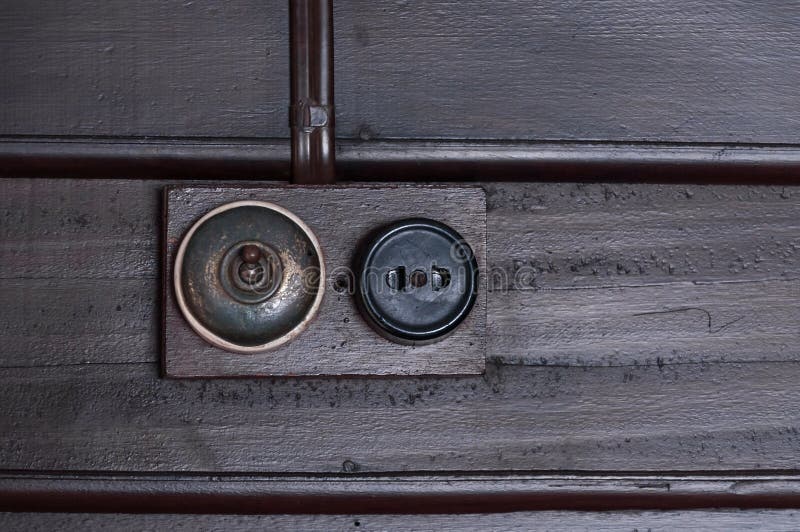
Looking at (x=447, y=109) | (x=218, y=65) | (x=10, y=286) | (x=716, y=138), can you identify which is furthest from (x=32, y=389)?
(x=716, y=138)

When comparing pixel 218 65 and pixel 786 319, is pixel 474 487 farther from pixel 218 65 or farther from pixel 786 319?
pixel 218 65

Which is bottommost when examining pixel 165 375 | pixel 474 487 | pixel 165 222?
pixel 474 487

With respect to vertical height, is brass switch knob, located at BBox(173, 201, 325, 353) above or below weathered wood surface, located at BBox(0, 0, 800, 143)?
below

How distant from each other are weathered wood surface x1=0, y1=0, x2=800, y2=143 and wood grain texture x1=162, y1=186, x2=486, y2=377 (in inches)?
2.4

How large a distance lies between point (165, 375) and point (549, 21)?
0.48 m

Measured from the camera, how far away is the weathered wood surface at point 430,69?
0.59 m

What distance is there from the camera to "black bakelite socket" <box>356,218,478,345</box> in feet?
1.86

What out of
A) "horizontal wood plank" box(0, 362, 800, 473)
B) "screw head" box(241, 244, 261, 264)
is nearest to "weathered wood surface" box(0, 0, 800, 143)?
"screw head" box(241, 244, 261, 264)

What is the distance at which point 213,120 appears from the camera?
596 mm

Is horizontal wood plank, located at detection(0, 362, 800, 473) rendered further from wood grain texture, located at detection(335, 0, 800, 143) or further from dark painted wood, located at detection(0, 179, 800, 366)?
wood grain texture, located at detection(335, 0, 800, 143)

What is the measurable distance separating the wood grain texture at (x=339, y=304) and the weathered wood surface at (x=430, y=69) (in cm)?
6

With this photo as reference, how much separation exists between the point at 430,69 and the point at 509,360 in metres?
0.28

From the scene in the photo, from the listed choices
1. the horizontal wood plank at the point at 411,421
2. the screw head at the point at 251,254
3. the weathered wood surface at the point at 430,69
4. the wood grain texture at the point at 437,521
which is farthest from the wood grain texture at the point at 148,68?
the wood grain texture at the point at 437,521

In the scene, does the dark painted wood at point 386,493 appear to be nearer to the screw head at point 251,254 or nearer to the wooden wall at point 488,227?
the wooden wall at point 488,227
